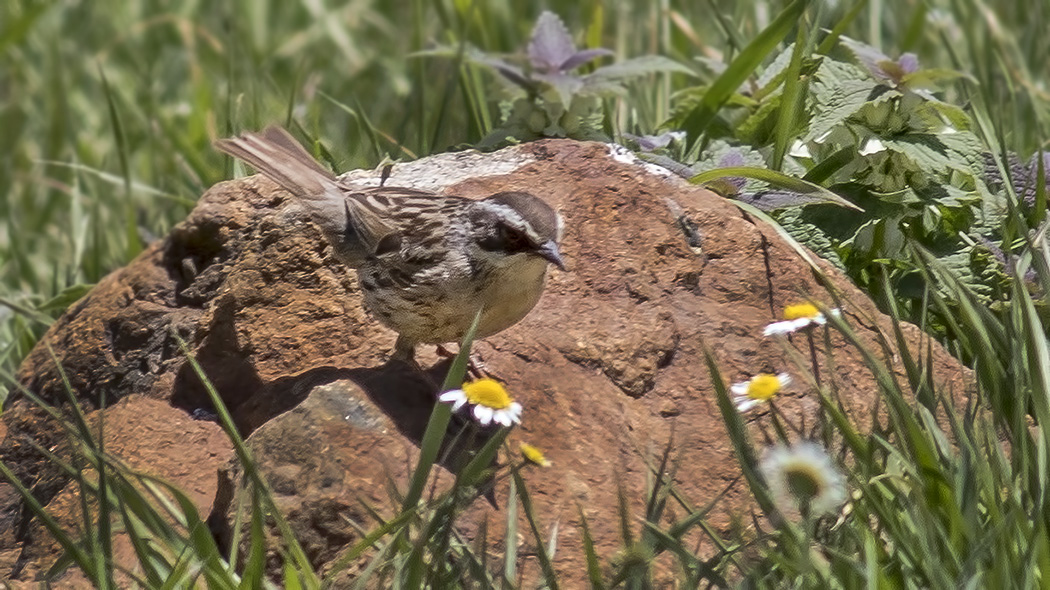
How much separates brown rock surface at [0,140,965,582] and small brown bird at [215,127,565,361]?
131 millimetres

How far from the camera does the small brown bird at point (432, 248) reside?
156 inches

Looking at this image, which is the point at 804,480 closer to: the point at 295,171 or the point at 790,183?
the point at 790,183

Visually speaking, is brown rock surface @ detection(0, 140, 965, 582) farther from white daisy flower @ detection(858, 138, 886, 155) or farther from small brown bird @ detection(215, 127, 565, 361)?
white daisy flower @ detection(858, 138, 886, 155)

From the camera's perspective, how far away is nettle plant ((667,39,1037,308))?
4316 millimetres

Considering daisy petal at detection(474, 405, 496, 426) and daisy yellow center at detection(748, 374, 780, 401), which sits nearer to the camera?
daisy petal at detection(474, 405, 496, 426)

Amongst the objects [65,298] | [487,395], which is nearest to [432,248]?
[487,395]

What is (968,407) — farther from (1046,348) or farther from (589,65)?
(589,65)

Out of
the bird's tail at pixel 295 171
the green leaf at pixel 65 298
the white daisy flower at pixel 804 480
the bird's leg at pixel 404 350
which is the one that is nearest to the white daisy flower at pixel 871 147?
the white daisy flower at pixel 804 480

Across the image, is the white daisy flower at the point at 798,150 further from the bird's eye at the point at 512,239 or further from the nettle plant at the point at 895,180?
the bird's eye at the point at 512,239

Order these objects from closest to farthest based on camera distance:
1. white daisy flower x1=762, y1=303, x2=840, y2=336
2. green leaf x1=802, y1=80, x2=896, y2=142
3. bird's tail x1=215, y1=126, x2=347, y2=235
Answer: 1. white daisy flower x1=762, y1=303, x2=840, y2=336
2. green leaf x1=802, y1=80, x2=896, y2=142
3. bird's tail x1=215, y1=126, x2=347, y2=235

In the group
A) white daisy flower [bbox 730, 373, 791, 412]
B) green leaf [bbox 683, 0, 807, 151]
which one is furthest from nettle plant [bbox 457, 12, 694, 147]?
white daisy flower [bbox 730, 373, 791, 412]

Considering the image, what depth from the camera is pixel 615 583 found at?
2.93 metres

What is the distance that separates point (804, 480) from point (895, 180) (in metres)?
1.73

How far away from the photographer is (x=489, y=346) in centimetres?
419
